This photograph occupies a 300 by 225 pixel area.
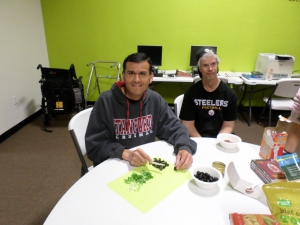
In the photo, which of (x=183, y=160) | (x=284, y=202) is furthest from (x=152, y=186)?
(x=284, y=202)

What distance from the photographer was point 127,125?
4.40ft

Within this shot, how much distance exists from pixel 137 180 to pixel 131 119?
1.55ft

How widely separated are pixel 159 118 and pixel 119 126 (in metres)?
0.27

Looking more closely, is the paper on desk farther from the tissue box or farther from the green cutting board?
the tissue box

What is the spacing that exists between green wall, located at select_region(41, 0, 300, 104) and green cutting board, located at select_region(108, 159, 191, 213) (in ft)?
10.3

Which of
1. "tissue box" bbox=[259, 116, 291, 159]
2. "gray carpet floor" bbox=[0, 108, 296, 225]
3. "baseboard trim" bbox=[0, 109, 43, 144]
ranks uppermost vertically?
"tissue box" bbox=[259, 116, 291, 159]

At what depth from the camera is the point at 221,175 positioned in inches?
36.3

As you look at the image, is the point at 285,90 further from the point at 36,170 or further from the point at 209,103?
the point at 36,170

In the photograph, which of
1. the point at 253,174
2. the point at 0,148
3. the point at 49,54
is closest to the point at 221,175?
the point at 253,174

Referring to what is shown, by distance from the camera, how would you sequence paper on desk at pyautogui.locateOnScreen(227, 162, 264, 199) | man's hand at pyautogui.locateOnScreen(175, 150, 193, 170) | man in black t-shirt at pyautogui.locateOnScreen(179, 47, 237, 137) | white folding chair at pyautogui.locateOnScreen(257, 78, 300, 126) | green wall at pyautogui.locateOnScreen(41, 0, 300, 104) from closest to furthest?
paper on desk at pyautogui.locateOnScreen(227, 162, 264, 199) → man's hand at pyautogui.locateOnScreen(175, 150, 193, 170) → man in black t-shirt at pyautogui.locateOnScreen(179, 47, 237, 137) → white folding chair at pyautogui.locateOnScreen(257, 78, 300, 126) → green wall at pyautogui.locateOnScreen(41, 0, 300, 104)

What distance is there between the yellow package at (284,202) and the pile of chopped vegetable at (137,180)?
0.48 metres

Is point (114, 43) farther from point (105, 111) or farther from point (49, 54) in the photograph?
point (105, 111)

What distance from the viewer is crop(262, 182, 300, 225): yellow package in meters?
0.60

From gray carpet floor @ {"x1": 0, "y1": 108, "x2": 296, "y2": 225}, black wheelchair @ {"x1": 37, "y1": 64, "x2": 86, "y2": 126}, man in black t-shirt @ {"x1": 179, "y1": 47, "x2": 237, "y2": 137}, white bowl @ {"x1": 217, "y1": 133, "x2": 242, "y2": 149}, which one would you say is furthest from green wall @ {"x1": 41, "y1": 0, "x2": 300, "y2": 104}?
white bowl @ {"x1": 217, "y1": 133, "x2": 242, "y2": 149}
